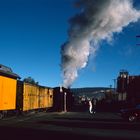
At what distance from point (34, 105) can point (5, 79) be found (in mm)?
14306

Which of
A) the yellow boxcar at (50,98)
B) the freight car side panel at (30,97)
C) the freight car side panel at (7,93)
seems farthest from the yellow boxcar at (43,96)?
the freight car side panel at (7,93)

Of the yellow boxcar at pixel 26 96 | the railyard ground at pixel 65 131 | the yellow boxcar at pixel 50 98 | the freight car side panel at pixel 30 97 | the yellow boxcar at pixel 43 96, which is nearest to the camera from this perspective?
the railyard ground at pixel 65 131

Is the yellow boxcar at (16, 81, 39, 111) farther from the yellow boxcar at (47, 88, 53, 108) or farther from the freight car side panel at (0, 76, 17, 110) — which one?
the yellow boxcar at (47, 88, 53, 108)

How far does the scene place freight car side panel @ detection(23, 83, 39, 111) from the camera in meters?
39.9

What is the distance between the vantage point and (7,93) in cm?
3281

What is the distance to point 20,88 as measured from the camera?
38406mm

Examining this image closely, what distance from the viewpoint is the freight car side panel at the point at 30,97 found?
3994 centimetres

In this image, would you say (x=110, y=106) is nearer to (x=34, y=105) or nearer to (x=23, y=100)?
(x=34, y=105)

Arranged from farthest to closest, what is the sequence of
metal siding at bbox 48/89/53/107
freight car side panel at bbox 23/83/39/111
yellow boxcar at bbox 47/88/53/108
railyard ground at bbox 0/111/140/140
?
1. metal siding at bbox 48/89/53/107
2. yellow boxcar at bbox 47/88/53/108
3. freight car side panel at bbox 23/83/39/111
4. railyard ground at bbox 0/111/140/140

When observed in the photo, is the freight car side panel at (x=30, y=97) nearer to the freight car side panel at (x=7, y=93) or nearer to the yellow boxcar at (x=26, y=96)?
the yellow boxcar at (x=26, y=96)

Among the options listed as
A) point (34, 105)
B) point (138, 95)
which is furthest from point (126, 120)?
point (138, 95)

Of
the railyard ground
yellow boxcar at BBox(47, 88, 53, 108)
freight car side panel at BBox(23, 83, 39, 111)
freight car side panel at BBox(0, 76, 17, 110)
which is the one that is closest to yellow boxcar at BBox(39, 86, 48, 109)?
freight car side panel at BBox(23, 83, 39, 111)

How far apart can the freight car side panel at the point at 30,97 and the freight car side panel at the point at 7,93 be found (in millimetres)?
3934

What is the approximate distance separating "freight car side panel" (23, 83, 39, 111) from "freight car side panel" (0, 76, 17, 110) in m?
3.93
